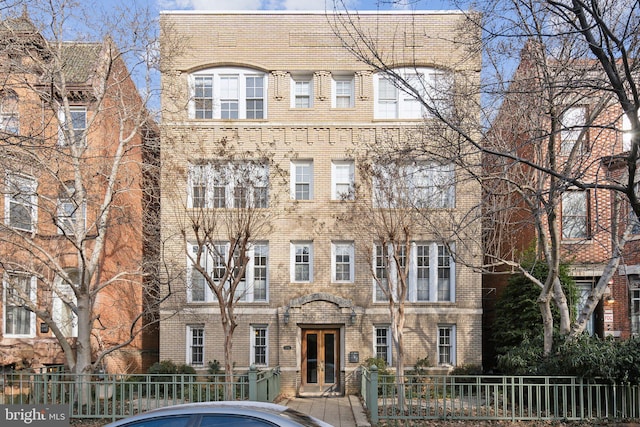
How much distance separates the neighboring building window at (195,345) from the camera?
21891 mm

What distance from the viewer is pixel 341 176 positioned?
22.4 metres

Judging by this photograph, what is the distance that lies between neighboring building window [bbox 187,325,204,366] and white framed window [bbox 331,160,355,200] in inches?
268

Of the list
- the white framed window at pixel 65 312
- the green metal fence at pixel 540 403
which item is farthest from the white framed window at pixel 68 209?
the green metal fence at pixel 540 403

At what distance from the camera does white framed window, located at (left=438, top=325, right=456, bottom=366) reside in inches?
858

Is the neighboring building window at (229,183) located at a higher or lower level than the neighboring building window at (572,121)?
lower

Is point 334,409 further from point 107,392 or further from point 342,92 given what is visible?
point 342,92

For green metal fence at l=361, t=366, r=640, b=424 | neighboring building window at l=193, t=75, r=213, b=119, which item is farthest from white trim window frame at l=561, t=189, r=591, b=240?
neighboring building window at l=193, t=75, r=213, b=119

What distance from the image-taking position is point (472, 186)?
21.4m

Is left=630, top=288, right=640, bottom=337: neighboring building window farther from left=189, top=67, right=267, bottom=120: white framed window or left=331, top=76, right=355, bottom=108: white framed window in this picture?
left=189, top=67, right=267, bottom=120: white framed window

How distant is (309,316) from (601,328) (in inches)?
405

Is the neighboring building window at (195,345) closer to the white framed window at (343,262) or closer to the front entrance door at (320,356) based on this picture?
the front entrance door at (320,356)

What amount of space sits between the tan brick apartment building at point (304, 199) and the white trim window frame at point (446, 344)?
0.04 meters

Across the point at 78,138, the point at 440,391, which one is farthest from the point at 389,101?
the point at 78,138

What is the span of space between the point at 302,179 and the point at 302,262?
3010mm
